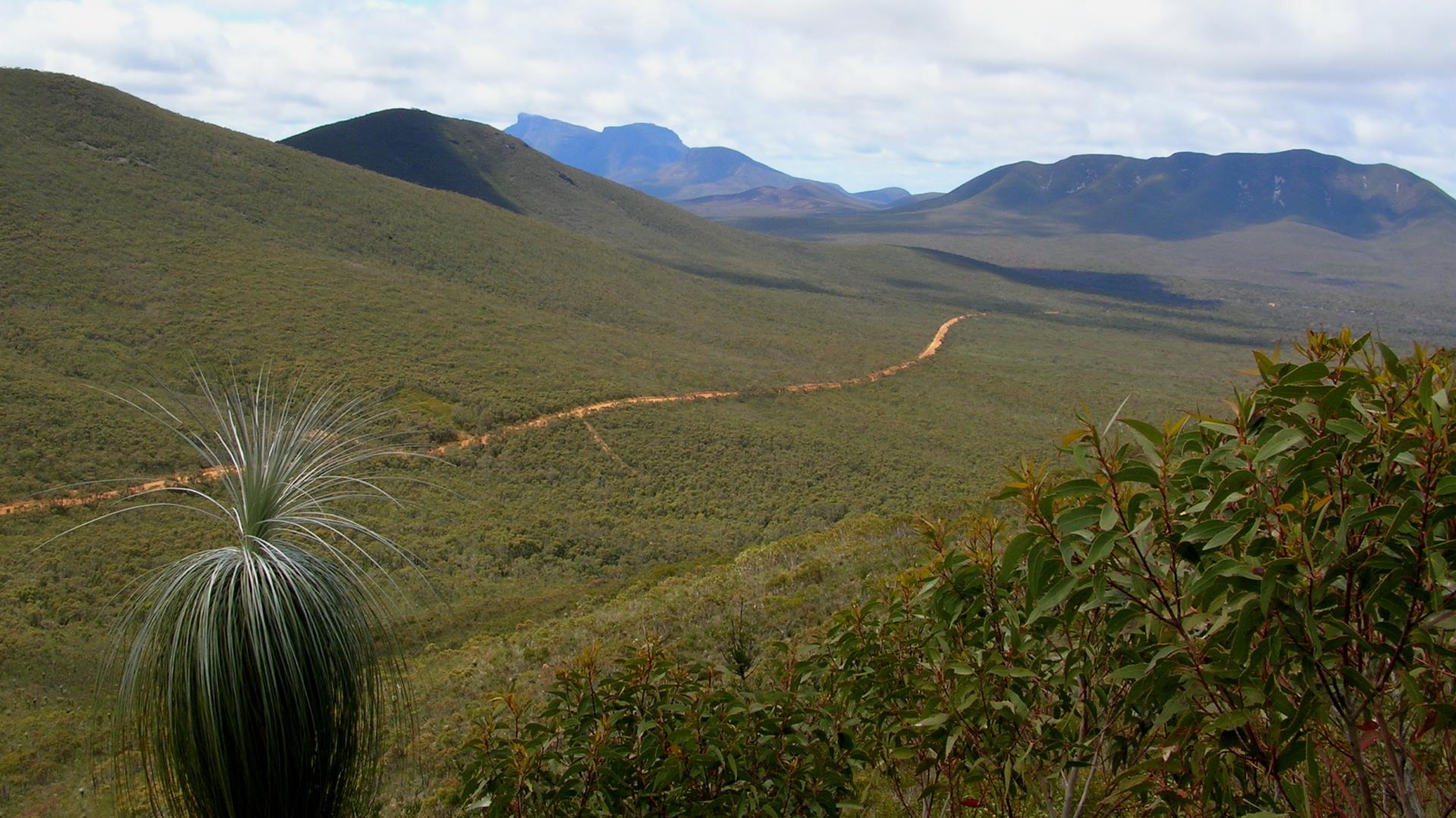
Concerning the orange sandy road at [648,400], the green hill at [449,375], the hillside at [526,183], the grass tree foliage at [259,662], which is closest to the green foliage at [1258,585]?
the grass tree foliage at [259,662]

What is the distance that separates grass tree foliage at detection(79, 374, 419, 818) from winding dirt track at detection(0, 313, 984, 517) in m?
10.2

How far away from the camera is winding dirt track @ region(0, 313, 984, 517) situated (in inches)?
664

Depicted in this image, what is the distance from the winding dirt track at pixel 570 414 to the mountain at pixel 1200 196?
4539 inches

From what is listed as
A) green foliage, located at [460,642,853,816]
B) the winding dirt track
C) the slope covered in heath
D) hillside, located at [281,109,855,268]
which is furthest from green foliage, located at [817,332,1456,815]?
hillside, located at [281,109,855,268]

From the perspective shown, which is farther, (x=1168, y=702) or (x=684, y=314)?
(x=684, y=314)

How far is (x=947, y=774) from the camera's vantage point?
92.3 inches

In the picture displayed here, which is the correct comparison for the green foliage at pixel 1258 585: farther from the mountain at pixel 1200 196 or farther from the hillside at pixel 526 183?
the mountain at pixel 1200 196

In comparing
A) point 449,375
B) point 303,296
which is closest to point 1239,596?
point 449,375

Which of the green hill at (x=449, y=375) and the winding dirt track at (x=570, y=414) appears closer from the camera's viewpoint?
the green hill at (x=449, y=375)

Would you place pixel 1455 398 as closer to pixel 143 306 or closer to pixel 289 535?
pixel 289 535

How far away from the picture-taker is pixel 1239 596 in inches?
62.9

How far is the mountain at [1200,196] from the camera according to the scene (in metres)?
154

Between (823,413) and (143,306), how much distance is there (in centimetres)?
2407

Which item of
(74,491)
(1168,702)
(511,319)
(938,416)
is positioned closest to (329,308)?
(511,319)
